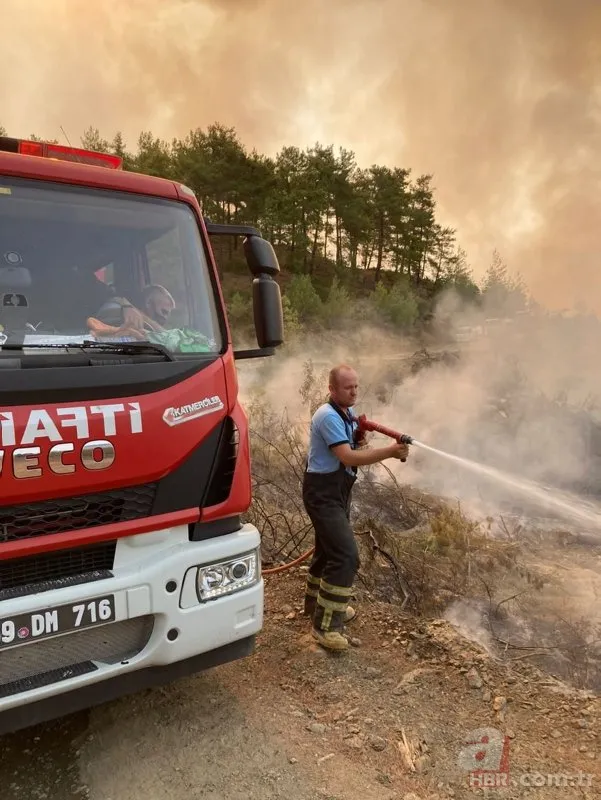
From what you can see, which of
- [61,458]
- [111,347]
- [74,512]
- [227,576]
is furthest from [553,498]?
[61,458]

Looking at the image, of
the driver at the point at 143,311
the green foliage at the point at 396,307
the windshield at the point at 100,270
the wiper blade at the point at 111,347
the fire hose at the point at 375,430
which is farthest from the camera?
the green foliage at the point at 396,307

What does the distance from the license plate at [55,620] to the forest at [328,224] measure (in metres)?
22.1

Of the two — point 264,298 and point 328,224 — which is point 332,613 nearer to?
point 264,298

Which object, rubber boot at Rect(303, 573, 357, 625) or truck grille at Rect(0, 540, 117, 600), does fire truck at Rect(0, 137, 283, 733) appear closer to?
truck grille at Rect(0, 540, 117, 600)

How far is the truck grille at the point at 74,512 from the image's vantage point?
6.66 ft

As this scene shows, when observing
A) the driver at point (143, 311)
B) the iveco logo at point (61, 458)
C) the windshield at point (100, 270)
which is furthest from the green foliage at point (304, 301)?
the iveco logo at point (61, 458)

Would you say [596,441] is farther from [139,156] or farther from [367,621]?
[139,156]

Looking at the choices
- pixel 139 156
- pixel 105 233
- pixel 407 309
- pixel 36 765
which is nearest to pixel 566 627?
pixel 36 765

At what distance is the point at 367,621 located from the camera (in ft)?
12.0

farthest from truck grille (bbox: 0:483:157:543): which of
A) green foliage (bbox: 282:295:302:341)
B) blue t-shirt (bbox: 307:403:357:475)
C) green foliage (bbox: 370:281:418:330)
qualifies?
green foliage (bbox: 370:281:418:330)

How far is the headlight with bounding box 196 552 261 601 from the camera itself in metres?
2.36

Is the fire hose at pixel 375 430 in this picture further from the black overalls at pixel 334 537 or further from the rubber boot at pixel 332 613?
the rubber boot at pixel 332 613

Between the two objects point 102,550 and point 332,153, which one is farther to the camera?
point 332,153

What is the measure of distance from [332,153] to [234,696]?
37.6 m
